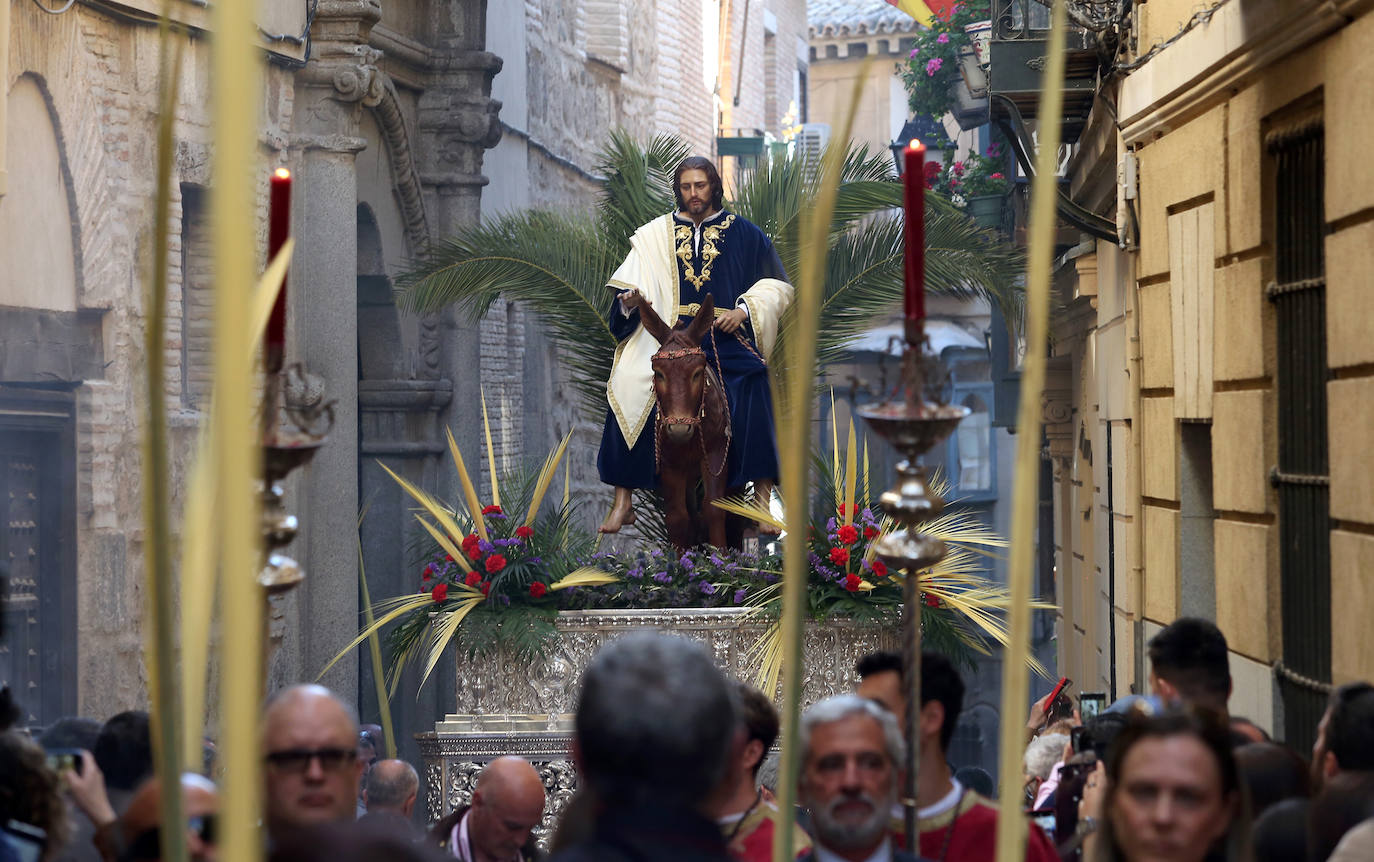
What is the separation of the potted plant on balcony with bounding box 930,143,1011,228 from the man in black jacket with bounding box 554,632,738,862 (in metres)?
16.7

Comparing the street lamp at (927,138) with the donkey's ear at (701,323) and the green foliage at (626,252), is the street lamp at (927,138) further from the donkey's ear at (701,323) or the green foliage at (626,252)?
the donkey's ear at (701,323)

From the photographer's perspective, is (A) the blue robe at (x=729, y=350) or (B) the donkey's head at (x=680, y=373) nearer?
(B) the donkey's head at (x=680, y=373)

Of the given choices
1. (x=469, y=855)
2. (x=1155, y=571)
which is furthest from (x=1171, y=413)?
(x=469, y=855)

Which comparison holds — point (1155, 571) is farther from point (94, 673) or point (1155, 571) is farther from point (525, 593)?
point (94, 673)

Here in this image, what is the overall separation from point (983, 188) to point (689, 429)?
10.9 m

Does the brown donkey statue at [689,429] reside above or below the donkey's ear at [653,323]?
below

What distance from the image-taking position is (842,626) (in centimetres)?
943

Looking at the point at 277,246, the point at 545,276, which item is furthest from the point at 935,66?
the point at 277,246

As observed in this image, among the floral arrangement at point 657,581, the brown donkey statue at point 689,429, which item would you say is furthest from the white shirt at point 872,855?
the brown donkey statue at point 689,429

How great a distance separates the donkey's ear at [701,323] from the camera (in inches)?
366

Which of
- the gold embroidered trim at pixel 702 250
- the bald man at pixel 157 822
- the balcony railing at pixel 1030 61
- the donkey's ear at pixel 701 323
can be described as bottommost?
the bald man at pixel 157 822

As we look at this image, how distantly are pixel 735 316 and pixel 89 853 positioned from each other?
628cm

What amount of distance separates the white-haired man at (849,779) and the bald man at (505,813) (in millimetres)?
2332

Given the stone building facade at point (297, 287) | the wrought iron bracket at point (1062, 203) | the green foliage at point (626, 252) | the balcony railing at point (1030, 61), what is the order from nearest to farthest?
the stone building facade at point (297, 287) → the wrought iron bracket at point (1062, 203) → the balcony railing at point (1030, 61) → the green foliage at point (626, 252)
